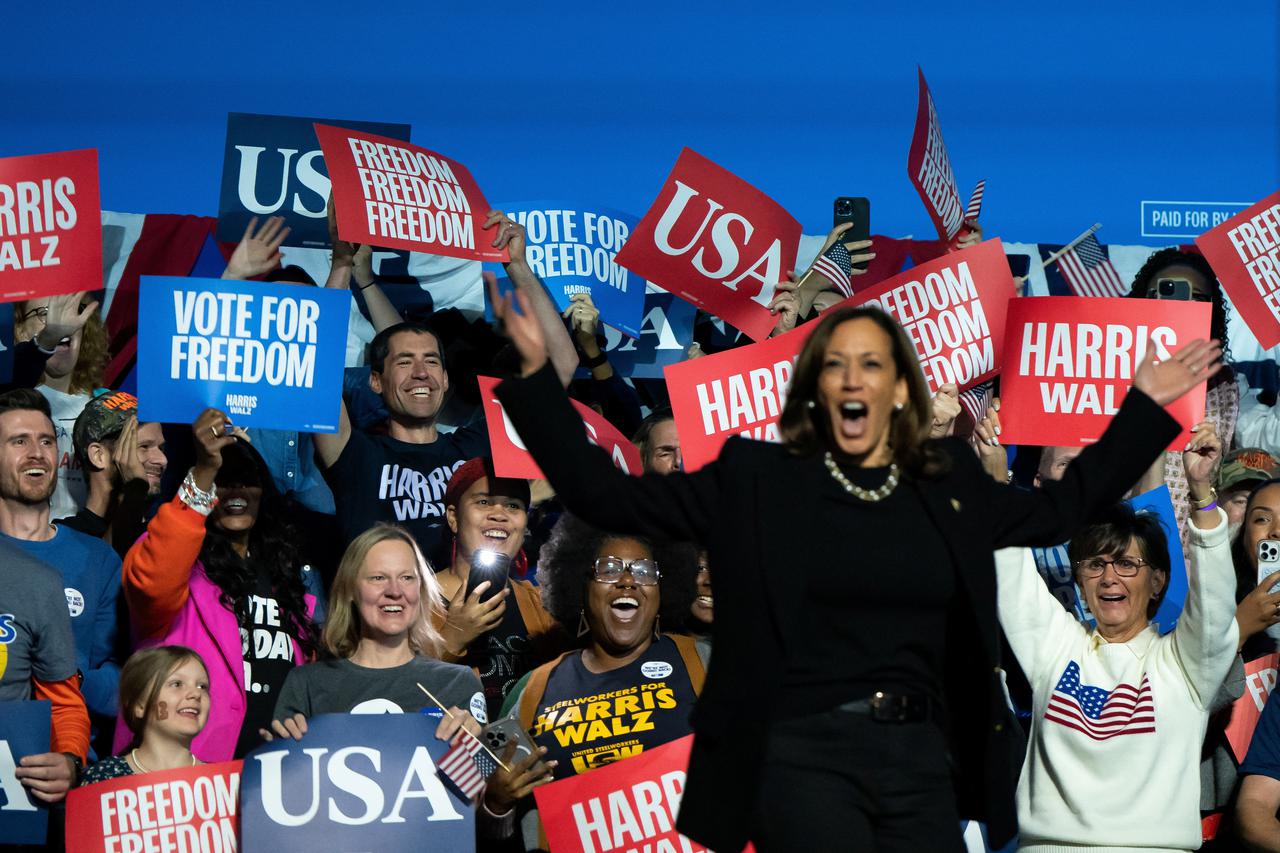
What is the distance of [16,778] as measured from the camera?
4.36 metres

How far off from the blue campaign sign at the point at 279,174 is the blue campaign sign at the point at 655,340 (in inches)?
49.5

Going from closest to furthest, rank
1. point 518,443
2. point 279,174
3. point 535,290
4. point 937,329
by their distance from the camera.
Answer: point 518,443
point 937,329
point 535,290
point 279,174

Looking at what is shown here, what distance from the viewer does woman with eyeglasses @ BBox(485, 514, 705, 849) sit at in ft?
14.5

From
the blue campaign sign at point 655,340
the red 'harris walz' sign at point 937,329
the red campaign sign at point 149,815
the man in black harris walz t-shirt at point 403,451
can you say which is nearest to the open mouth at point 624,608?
the red 'harris walz' sign at point 937,329

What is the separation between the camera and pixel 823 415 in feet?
9.21

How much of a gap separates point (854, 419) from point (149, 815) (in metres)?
2.34

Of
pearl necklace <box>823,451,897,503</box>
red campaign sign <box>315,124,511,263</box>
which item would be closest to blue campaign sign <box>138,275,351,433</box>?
red campaign sign <box>315,124,511,263</box>

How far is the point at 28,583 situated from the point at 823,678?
269 cm

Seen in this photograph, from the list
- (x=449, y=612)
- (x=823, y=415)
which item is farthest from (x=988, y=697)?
(x=449, y=612)

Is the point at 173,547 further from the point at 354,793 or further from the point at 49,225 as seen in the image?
the point at 49,225

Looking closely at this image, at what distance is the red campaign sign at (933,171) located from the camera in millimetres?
5992

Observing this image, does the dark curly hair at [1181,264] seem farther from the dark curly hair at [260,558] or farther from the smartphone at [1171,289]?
the dark curly hair at [260,558]

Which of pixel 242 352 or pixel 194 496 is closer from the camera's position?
pixel 194 496

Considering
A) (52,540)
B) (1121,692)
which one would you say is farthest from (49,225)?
(1121,692)
